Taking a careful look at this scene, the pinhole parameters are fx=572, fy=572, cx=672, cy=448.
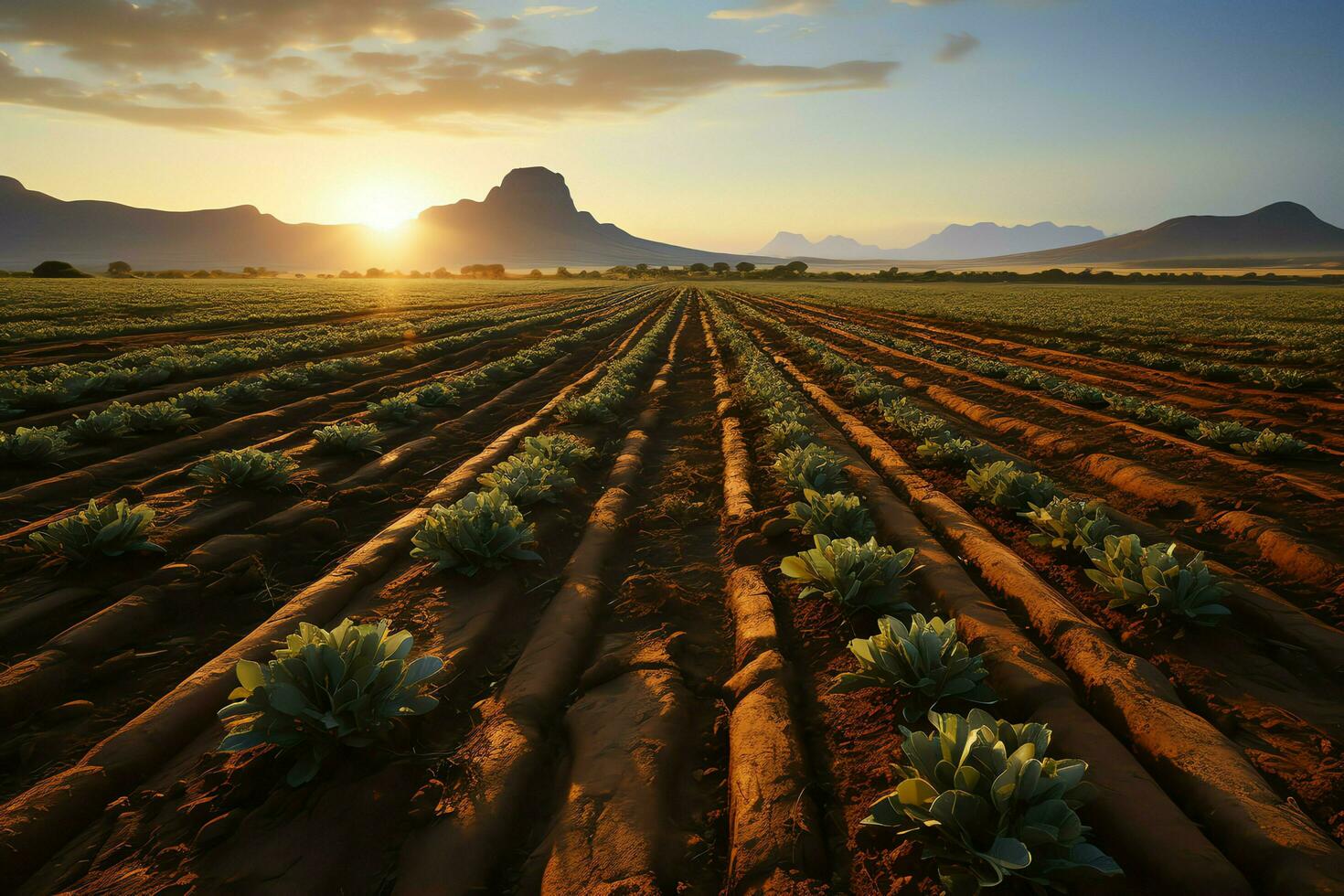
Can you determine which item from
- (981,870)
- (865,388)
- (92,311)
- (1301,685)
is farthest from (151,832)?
(92,311)

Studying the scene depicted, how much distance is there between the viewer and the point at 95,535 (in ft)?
15.8

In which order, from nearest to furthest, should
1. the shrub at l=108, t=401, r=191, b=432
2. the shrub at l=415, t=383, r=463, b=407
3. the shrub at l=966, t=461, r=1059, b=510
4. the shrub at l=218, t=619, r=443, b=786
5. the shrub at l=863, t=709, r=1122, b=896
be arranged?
the shrub at l=863, t=709, r=1122, b=896, the shrub at l=218, t=619, r=443, b=786, the shrub at l=966, t=461, r=1059, b=510, the shrub at l=108, t=401, r=191, b=432, the shrub at l=415, t=383, r=463, b=407

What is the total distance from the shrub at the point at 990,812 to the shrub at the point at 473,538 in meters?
3.42

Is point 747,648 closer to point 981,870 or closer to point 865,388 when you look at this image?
point 981,870

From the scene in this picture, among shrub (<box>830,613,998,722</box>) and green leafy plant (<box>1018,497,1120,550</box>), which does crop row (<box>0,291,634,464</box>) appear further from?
green leafy plant (<box>1018,497,1120,550</box>)

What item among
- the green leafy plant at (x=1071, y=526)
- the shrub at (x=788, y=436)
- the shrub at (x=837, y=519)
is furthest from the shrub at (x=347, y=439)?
the green leafy plant at (x=1071, y=526)

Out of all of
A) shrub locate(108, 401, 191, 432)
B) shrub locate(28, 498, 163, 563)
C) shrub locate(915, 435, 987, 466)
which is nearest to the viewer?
shrub locate(28, 498, 163, 563)

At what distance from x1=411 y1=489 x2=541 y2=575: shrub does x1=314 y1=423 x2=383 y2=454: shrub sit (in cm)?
362

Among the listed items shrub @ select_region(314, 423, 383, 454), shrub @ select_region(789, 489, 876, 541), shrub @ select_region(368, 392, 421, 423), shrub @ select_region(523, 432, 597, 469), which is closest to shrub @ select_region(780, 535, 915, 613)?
shrub @ select_region(789, 489, 876, 541)

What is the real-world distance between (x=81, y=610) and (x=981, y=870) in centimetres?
614

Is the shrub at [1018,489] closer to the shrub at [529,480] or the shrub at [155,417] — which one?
the shrub at [529,480]

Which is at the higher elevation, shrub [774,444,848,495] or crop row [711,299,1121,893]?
shrub [774,444,848,495]

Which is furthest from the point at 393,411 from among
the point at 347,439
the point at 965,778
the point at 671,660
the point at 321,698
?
the point at 965,778

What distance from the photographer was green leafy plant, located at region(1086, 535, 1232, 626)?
394 centimetres
